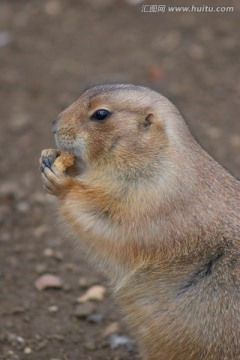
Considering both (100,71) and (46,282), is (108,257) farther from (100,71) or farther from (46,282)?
(100,71)

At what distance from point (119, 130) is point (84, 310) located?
5.12 ft

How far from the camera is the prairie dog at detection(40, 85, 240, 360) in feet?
13.8

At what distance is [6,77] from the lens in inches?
323

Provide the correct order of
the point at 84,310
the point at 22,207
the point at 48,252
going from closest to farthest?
1. the point at 84,310
2. the point at 48,252
3. the point at 22,207

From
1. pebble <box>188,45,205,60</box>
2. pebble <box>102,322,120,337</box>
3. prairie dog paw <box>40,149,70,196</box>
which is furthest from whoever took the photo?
pebble <box>188,45,205,60</box>

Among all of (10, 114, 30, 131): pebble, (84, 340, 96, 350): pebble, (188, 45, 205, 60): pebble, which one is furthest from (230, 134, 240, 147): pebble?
(84, 340, 96, 350): pebble

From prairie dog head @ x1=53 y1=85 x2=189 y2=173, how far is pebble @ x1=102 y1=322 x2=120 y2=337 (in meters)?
1.33

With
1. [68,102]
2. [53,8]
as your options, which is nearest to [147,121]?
[68,102]

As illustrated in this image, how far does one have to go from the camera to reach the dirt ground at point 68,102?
17.4 ft

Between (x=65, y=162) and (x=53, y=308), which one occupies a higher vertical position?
(x=65, y=162)

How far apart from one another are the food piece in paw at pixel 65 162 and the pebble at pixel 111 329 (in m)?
1.25

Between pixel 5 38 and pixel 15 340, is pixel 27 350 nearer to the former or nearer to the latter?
pixel 15 340

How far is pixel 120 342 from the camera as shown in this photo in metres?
5.23

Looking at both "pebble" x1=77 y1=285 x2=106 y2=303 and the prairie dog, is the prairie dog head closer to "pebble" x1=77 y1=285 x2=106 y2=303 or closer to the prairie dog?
the prairie dog
